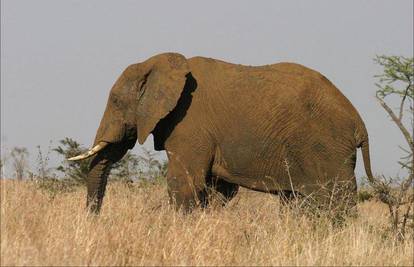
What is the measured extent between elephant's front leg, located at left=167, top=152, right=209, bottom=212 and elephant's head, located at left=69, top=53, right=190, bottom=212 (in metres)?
0.61

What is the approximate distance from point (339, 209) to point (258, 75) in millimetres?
2055

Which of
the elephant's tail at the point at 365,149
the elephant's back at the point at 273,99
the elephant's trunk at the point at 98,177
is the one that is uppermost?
the elephant's back at the point at 273,99

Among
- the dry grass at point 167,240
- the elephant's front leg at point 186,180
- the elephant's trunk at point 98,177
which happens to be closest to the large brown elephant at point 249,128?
the elephant's front leg at point 186,180

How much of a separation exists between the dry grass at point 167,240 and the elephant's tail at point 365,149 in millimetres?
1607

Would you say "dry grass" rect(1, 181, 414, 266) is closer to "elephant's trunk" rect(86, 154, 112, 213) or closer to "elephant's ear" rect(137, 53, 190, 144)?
"elephant's ear" rect(137, 53, 190, 144)

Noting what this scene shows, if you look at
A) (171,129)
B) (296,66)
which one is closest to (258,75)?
(296,66)

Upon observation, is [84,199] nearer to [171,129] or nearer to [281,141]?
[171,129]

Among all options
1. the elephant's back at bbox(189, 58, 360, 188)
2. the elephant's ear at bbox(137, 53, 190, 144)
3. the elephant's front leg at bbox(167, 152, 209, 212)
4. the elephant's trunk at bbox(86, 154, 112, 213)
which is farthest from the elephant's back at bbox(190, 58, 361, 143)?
the elephant's trunk at bbox(86, 154, 112, 213)

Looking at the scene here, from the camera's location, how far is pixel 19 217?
26.9 feet

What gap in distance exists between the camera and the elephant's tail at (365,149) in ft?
36.7

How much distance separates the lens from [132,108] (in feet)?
37.9

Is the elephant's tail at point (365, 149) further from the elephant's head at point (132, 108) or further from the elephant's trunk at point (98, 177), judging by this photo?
the elephant's trunk at point (98, 177)

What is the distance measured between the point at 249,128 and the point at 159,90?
126 centimetres

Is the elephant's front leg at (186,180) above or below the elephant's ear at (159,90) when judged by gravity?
below
